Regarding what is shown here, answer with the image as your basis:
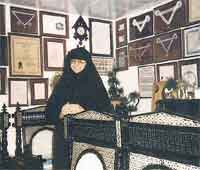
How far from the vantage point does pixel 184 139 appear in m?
0.87

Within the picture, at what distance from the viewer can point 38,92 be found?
89.7 inches

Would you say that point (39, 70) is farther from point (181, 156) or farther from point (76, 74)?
point (181, 156)

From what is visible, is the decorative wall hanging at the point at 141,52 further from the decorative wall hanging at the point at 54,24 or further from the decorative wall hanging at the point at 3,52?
the decorative wall hanging at the point at 3,52

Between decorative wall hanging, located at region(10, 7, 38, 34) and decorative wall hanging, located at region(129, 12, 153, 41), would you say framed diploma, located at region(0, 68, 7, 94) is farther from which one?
decorative wall hanging, located at region(129, 12, 153, 41)

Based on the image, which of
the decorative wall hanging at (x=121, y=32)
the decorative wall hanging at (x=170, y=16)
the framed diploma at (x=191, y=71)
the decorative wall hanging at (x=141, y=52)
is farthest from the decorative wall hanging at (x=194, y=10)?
the decorative wall hanging at (x=121, y=32)

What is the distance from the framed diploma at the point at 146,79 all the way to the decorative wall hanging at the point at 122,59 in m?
0.20

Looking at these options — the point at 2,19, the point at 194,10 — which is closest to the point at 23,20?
the point at 2,19

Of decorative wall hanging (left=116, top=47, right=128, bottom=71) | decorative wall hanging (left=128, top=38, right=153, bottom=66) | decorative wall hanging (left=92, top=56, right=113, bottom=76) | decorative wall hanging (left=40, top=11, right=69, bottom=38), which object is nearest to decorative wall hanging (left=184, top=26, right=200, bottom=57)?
decorative wall hanging (left=128, top=38, right=153, bottom=66)

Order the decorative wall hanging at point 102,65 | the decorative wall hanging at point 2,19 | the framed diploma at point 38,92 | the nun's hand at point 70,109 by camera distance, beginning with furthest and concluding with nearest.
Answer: the decorative wall hanging at point 102,65 < the framed diploma at point 38,92 < the decorative wall hanging at point 2,19 < the nun's hand at point 70,109

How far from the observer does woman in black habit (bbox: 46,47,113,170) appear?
2.05 meters

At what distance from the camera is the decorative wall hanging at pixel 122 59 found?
2.75 m

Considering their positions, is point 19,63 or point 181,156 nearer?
point 181,156

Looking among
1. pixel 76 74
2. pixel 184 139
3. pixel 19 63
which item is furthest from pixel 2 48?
pixel 184 139

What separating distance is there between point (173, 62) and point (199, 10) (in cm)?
46
